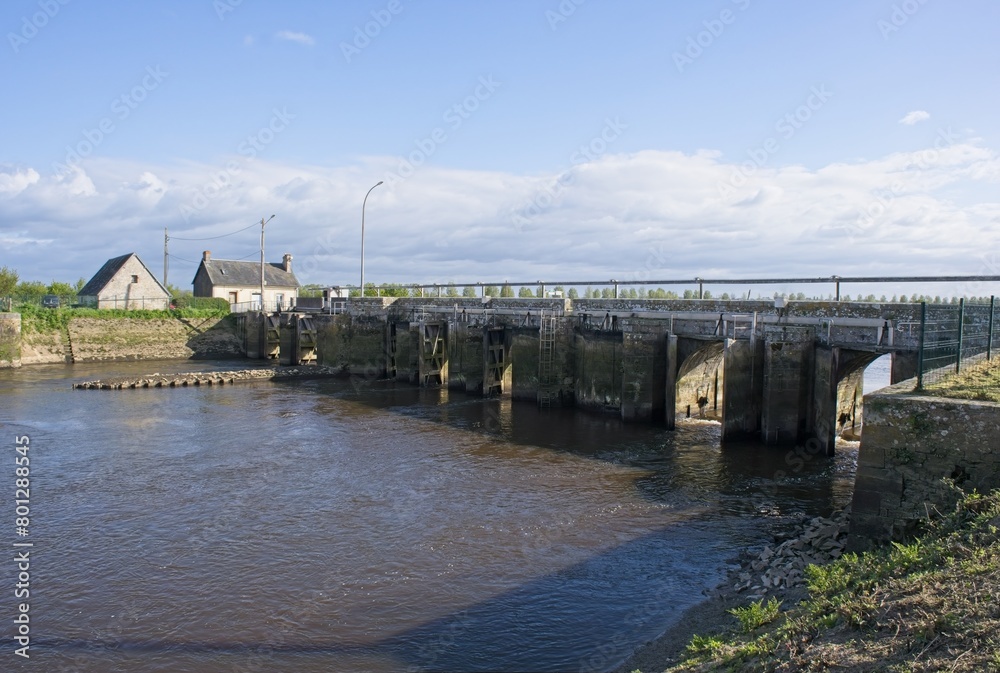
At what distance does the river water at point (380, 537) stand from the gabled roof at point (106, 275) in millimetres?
36017

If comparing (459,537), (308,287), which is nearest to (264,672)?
(459,537)

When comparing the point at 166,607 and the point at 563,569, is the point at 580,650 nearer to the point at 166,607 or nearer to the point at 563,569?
the point at 563,569

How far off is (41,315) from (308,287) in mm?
28025

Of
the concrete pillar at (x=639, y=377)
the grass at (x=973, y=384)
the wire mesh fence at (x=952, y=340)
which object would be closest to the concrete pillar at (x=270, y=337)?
the concrete pillar at (x=639, y=377)

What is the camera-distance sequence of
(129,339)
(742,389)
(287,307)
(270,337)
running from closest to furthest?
(742,389) < (129,339) < (270,337) < (287,307)

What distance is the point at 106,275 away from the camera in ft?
191

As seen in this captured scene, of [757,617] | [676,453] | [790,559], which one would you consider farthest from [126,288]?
[757,617]

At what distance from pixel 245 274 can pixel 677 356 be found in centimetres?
5356

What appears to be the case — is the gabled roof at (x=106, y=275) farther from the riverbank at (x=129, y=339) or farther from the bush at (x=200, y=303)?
the riverbank at (x=129, y=339)

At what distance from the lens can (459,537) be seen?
1360 cm

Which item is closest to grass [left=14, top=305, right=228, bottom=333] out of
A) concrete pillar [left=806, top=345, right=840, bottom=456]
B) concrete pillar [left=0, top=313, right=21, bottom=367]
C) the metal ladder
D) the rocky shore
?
concrete pillar [left=0, top=313, right=21, bottom=367]

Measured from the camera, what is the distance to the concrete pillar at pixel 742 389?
21406mm

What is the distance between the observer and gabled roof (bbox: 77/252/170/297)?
187ft

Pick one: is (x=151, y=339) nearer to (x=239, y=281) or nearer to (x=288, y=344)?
(x=288, y=344)
